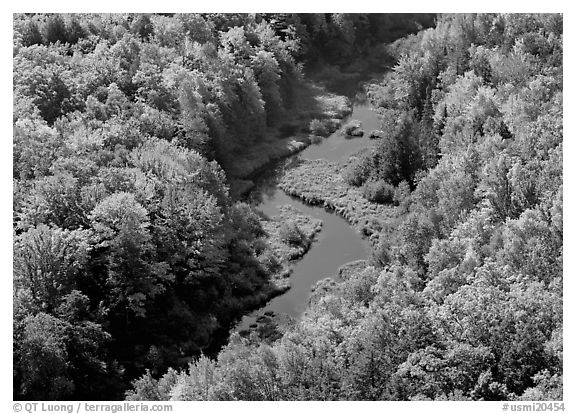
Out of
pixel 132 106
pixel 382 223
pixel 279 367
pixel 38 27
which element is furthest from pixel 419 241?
pixel 38 27

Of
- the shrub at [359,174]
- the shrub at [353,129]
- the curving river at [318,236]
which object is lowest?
the curving river at [318,236]

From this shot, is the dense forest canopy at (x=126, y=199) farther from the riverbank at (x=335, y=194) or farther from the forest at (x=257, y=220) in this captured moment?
the riverbank at (x=335, y=194)

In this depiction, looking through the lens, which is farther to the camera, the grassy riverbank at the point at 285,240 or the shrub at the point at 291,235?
the shrub at the point at 291,235

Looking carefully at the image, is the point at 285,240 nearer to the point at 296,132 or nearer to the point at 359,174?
the point at 359,174

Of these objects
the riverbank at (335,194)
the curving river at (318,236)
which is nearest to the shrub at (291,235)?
the curving river at (318,236)

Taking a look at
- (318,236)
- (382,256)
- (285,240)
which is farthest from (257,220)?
(382,256)

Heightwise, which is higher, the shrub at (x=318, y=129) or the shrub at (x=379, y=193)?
the shrub at (x=318, y=129)

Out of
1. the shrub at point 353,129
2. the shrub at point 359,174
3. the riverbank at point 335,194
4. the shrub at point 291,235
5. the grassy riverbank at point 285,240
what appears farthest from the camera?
the shrub at point 353,129

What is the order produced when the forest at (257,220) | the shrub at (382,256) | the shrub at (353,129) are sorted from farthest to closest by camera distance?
the shrub at (353,129) → the shrub at (382,256) → the forest at (257,220)
